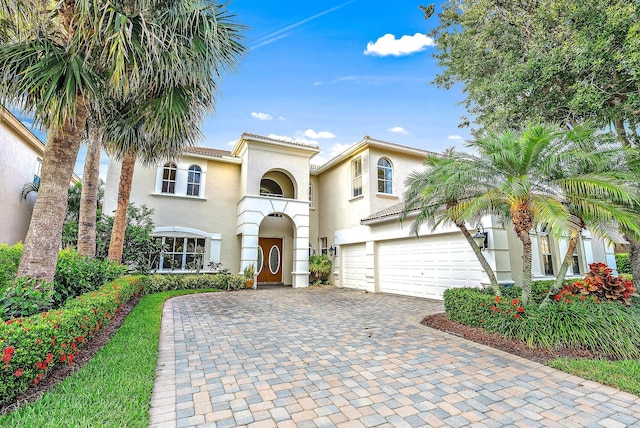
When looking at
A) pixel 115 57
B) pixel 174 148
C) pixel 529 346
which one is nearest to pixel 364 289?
pixel 529 346

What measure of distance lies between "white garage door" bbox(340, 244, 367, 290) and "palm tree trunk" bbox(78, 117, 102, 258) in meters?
11.3

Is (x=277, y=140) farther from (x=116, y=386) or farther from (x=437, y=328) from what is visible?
(x=116, y=386)

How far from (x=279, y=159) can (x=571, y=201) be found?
41.7ft

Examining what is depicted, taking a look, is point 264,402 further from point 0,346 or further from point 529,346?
point 529,346

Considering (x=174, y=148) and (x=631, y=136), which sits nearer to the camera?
(x=631, y=136)

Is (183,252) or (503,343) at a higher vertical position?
(183,252)

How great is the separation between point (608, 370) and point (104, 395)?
23.1 ft

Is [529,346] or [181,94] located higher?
[181,94]

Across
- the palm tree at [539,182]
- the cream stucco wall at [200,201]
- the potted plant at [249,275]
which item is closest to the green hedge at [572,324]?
the palm tree at [539,182]

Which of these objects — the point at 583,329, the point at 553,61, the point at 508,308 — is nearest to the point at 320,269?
the point at 508,308

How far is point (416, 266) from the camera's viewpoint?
40.6 ft

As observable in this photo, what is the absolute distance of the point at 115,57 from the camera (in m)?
5.48

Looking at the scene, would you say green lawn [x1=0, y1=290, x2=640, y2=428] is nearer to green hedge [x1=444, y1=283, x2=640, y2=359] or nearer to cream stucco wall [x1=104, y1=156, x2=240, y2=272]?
green hedge [x1=444, y1=283, x2=640, y2=359]

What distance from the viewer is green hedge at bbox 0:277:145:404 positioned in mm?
3197
